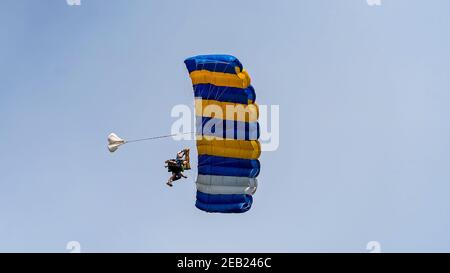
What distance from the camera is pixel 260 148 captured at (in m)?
52.3

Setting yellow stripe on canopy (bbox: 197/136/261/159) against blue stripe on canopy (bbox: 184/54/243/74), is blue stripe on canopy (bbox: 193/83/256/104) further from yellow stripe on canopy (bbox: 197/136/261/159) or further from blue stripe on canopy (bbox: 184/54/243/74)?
yellow stripe on canopy (bbox: 197/136/261/159)

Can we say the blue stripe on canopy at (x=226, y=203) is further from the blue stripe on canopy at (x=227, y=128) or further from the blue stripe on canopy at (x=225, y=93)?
the blue stripe on canopy at (x=225, y=93)

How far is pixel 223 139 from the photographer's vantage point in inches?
2068

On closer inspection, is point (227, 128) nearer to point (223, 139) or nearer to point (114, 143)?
point (223, 139)

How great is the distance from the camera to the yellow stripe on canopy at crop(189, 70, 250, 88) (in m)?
51.2

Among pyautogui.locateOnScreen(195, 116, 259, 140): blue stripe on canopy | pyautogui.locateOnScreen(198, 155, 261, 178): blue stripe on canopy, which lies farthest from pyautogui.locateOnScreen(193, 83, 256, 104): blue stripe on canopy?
pyautogui.locateOnScreen(198, 155, 261, 178): blue stripe on canopy

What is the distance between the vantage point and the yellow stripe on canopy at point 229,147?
52.1m

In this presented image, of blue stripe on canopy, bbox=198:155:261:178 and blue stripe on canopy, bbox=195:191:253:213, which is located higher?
blue stripe on canopy, bbox=198:155:261:178

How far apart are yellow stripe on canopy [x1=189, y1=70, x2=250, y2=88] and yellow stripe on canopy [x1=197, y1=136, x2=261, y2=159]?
2.53 meters
